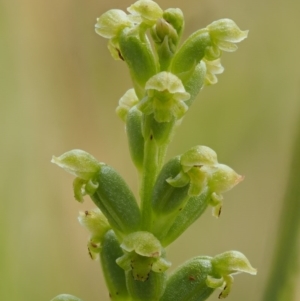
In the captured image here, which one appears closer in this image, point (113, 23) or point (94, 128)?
point (113, 23)

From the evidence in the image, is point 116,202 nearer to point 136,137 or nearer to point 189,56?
point 136,137

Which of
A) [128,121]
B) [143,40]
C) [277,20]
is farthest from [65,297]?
[277,20]

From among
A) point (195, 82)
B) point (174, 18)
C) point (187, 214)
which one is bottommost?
point (187, 214)

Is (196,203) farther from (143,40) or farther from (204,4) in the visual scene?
(204,4)

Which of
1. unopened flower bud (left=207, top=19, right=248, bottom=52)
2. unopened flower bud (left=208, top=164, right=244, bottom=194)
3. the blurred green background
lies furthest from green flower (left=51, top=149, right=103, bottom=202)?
the blurred green background

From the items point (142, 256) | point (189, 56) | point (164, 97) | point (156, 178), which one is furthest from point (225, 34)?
point (142, 256)
